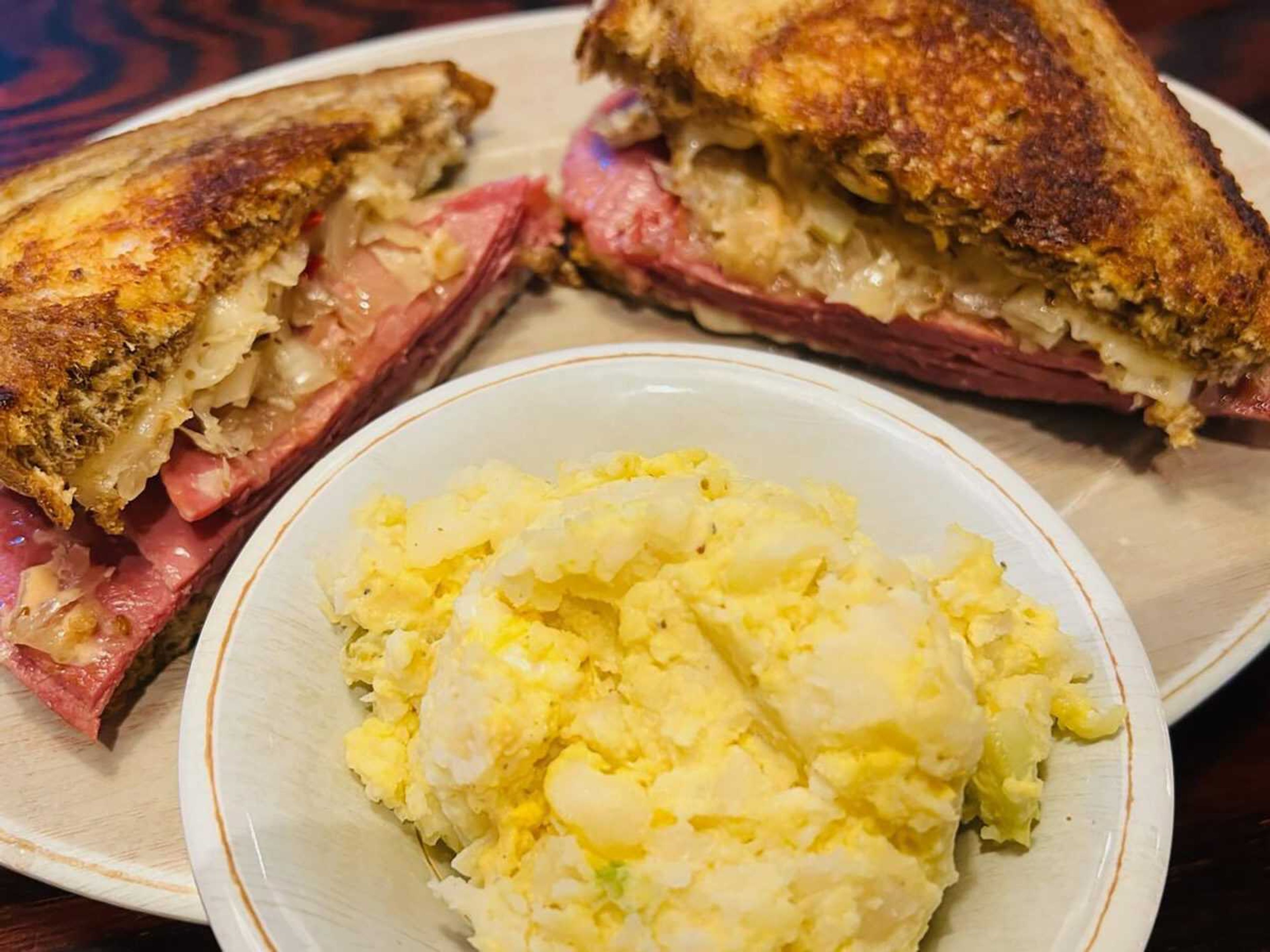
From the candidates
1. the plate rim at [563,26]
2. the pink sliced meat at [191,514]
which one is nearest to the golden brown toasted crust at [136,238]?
the pink sliced meat at [191,514]

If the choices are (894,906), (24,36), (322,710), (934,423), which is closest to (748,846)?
(894,906)

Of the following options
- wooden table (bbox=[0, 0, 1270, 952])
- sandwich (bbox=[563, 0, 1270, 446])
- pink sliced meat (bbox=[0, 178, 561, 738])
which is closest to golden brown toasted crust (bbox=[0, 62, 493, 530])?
pink sliced meat (bbox=[0, 178, 561, 738])

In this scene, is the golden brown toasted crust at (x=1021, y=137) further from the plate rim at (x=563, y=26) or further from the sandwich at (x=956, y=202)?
the plate rim at (x=563, y=26)

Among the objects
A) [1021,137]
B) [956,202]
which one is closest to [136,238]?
[956,202]

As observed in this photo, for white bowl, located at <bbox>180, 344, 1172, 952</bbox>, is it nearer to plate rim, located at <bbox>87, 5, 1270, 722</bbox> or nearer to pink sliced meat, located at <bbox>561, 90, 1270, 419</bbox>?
plate rim, located at <bbox>87, 5, 1270, 722</bbox>

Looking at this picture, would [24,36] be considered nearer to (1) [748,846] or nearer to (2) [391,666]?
(2) [391,666]

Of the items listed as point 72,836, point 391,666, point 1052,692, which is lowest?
point 72,836

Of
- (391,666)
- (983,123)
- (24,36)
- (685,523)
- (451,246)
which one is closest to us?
(685,523)
